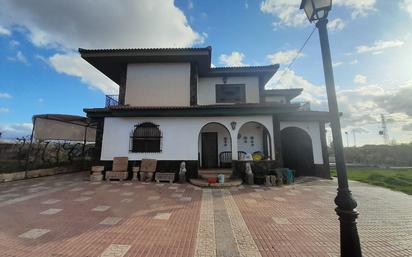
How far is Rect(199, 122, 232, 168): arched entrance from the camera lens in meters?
13.0

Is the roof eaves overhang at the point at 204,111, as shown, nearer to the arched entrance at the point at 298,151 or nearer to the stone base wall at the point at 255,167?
the stone base wall at the point at 255,167

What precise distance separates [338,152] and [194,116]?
27.9 ft

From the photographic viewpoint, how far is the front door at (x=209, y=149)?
13055 millimetres

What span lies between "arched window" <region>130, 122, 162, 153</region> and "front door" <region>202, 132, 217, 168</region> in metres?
3.56

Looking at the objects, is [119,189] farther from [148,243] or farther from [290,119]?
[290,119]

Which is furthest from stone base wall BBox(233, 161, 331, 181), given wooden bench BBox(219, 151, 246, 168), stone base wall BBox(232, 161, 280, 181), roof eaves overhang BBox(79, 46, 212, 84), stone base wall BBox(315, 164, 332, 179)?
roof eaves overhang BBox(79, 46, 212, 84)

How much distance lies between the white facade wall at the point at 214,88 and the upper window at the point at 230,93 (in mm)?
217

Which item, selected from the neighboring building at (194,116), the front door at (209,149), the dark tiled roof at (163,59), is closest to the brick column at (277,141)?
the neighboring building at (194,116)

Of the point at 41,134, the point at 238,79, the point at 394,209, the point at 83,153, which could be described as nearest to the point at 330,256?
the point at 394,209

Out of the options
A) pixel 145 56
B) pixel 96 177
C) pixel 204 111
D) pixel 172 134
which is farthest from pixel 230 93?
pixel 96 177

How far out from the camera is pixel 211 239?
3.65 metres

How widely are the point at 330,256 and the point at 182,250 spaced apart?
7.74ft

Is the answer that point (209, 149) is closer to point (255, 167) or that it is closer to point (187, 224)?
point (255, 167)

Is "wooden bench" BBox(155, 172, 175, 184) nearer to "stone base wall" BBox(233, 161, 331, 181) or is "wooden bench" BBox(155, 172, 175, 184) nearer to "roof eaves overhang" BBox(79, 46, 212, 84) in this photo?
"stone base wall" BBox(233, 161, 331, 181)
